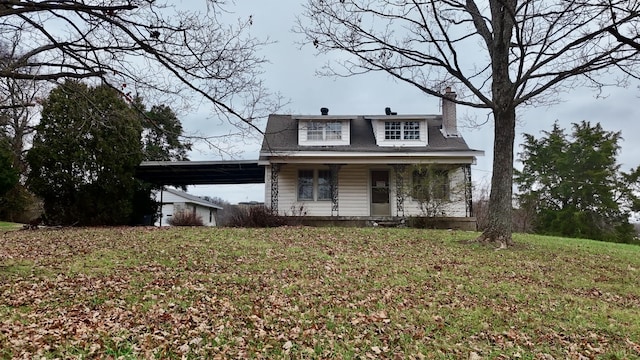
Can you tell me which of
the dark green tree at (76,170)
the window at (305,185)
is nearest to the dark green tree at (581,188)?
the window at (305,185)

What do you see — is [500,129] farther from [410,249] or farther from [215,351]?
[215,351]

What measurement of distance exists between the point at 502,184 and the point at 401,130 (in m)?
8.12

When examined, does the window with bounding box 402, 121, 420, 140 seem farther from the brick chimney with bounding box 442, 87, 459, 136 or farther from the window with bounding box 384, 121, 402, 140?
the brick chimney with bounding box 442, 87, 459, 136

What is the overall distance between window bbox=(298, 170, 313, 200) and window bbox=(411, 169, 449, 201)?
4.22m

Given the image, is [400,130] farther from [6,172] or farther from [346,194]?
[6,172]

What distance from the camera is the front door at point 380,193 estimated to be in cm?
1741

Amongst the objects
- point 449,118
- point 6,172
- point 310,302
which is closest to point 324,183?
point 449,118

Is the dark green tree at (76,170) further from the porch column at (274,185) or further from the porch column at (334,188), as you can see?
the porch column at (334,188)

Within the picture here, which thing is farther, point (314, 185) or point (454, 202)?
point (314, 185)

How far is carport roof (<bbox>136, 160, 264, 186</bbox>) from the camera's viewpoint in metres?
16.9

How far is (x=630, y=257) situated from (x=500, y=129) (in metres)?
4.29

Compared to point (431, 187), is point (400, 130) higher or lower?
higher

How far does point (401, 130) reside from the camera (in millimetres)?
17875

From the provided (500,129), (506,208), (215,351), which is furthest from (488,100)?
(215,351)
